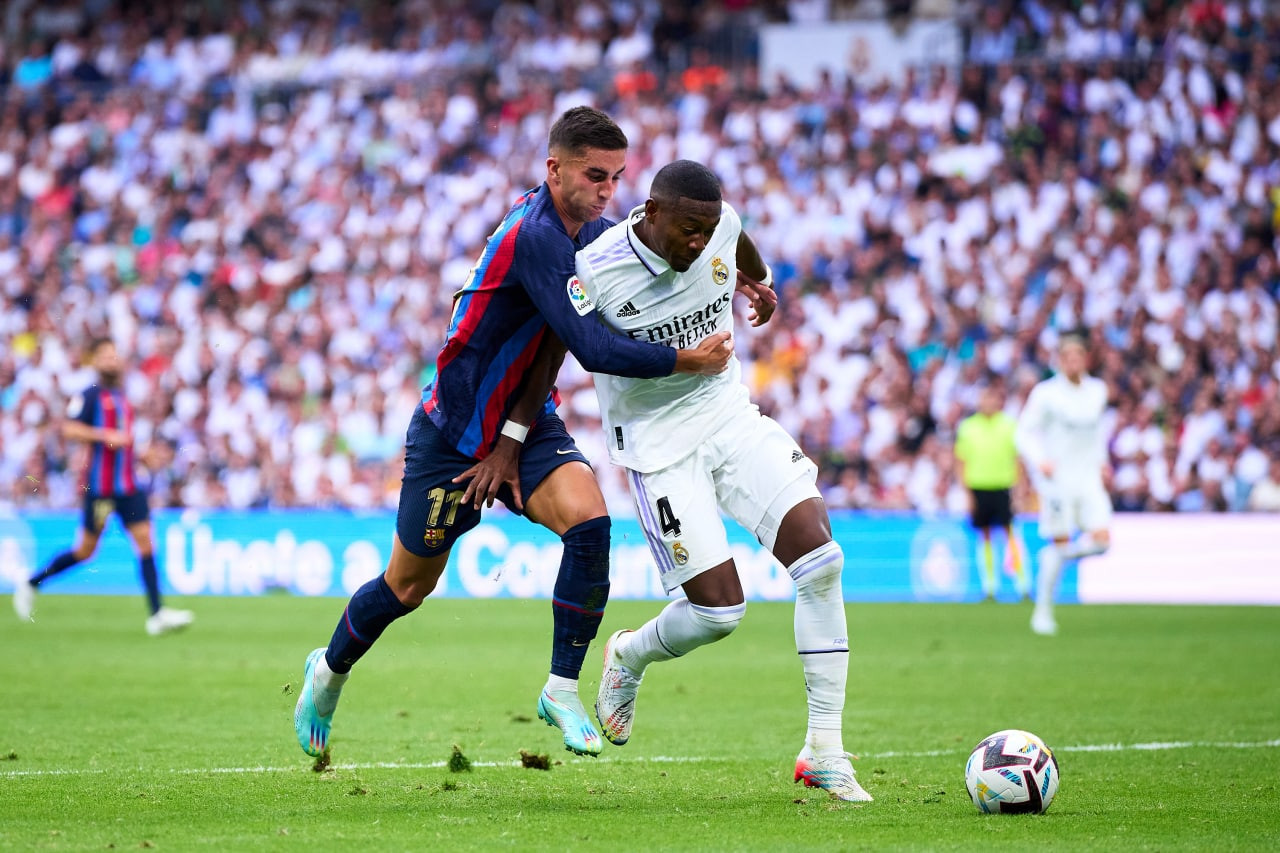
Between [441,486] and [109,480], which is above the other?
[441,486]

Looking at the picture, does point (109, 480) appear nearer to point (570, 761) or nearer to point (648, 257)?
point (570, 761)

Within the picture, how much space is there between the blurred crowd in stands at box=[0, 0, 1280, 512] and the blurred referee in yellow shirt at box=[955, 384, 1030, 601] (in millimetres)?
1596

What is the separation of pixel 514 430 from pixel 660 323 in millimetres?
729

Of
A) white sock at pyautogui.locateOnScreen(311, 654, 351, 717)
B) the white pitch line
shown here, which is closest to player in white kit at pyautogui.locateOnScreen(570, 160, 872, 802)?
the white pitch line

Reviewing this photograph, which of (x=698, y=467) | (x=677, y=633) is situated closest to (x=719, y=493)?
(x=698, y=467)

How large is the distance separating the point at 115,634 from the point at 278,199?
42.0 feet

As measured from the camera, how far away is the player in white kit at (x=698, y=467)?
6.34 metres

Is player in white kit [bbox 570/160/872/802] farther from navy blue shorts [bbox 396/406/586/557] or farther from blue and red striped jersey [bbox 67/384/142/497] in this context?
blue and red striped jersey [bbox 67/384/142/497]

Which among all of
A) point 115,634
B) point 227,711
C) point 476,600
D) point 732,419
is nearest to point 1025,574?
point 476,600

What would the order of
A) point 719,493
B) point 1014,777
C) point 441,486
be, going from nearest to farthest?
point 1014,777, point 441,486, point 719,493

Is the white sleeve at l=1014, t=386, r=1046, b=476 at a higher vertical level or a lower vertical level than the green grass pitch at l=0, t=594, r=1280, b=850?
higher

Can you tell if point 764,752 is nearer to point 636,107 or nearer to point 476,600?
point 476,600

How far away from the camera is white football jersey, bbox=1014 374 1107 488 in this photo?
14914mm

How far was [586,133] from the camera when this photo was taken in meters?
6.30
